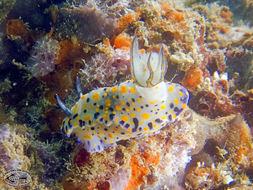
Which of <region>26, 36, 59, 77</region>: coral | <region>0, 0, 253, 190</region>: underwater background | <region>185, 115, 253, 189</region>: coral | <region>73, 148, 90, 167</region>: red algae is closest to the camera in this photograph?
<region>73, 148, 90, 167</region>: red algae

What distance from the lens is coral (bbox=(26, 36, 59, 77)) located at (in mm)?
3787

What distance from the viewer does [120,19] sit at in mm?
3992

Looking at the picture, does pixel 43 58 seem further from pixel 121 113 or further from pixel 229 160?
pixel 229 160

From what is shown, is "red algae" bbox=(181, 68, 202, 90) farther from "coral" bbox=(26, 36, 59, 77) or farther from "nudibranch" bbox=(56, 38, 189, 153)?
"coral" bbox=(26, 36, 59, 77)

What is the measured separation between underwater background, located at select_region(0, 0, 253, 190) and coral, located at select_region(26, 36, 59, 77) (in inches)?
0.7

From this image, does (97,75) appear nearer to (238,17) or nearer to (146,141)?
(146,141)

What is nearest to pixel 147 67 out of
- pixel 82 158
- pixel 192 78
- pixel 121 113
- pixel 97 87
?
pixel 121 113

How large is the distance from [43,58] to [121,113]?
77.8 inches

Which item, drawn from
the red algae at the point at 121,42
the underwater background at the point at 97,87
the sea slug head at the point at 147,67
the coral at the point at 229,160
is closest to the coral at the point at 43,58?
the underwater background at the point at 97,87

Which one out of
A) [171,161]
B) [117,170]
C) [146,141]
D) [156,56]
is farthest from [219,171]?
[156,56]

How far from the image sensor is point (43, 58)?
380cm

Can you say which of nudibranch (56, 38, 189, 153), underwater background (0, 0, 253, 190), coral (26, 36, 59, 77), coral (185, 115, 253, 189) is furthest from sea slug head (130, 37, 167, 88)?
coral (185, 115, 253, 189)

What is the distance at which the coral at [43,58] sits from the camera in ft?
12.4

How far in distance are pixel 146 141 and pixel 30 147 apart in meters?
2.13
